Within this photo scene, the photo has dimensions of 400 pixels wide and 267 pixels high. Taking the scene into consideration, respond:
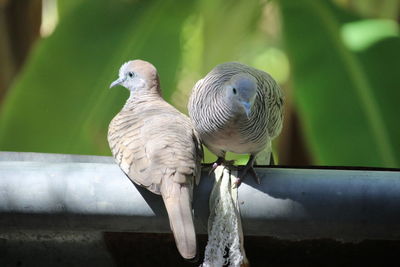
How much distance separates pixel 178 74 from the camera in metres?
2.80

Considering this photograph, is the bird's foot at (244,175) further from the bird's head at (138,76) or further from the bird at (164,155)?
the bird's head at (138,76)

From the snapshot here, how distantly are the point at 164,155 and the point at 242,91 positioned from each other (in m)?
0.28

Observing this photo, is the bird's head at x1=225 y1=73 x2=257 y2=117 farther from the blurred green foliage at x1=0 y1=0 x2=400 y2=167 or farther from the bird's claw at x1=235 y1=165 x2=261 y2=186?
the blurred green foliage at x1=0 y1=0 x2=400 y2=167

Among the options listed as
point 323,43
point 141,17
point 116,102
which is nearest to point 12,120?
point 116,102

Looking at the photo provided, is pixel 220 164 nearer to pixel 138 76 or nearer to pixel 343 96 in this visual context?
pixel 138 76

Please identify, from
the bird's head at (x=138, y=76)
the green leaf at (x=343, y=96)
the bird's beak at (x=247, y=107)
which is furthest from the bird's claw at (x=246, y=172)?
the green leaf at (x=343, y=96)

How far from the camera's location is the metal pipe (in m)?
1.39

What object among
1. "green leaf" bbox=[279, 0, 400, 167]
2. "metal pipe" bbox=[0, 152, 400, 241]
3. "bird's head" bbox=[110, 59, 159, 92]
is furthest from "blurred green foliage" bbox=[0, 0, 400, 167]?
"metal pipe" bbox=[0, 152, 400, 241]

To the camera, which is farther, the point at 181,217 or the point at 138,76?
the point at 138,76

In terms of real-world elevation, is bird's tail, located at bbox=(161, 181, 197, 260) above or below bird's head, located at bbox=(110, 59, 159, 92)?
below

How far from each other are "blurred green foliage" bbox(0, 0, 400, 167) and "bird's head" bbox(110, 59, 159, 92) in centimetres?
56

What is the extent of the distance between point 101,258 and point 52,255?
12 cm

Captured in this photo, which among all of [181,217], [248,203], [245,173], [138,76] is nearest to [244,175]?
[245,173]

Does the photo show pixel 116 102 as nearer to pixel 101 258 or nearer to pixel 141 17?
pixel 141 17
